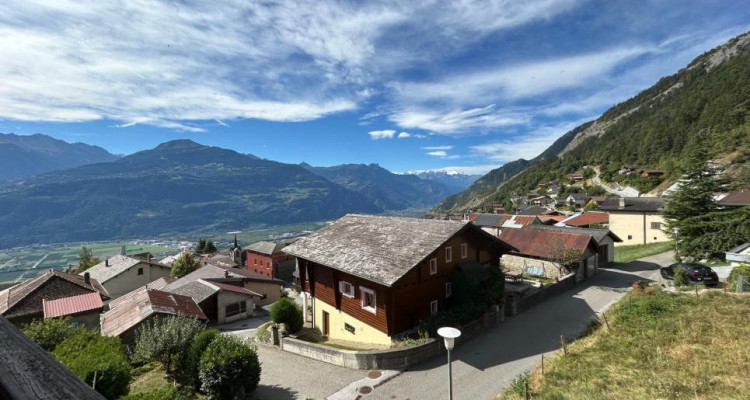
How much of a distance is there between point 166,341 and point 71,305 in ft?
65.8

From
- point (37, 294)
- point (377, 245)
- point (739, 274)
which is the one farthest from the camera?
point (37, 294)

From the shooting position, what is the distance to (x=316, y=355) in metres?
22.0

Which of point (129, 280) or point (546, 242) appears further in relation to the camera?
point (129, 280)

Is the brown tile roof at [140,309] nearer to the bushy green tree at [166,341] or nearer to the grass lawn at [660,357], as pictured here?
the bushy green tree at [166,341]

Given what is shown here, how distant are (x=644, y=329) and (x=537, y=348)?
18.6ft

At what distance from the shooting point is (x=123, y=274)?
53219 millimetres

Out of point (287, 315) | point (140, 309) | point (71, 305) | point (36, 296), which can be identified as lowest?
point (287, 315)

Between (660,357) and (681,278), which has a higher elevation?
(660,357)

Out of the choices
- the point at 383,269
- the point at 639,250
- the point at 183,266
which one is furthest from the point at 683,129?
the point at 183,266

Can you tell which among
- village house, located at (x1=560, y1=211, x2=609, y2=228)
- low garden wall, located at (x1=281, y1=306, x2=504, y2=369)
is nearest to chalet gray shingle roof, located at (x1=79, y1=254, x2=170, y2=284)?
low garden wall, located at (x1=281, y1=306, x2=504, y2=369)

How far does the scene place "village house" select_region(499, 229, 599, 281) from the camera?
3431 cm

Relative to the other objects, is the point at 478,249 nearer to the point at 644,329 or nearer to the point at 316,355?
the point at 644,329

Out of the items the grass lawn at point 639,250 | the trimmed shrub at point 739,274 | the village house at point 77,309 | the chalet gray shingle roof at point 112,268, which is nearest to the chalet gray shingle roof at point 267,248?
the chalet gray shingle roof at point 112,268

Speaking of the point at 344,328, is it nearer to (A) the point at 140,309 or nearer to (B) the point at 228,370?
(B) the point at 228,370
